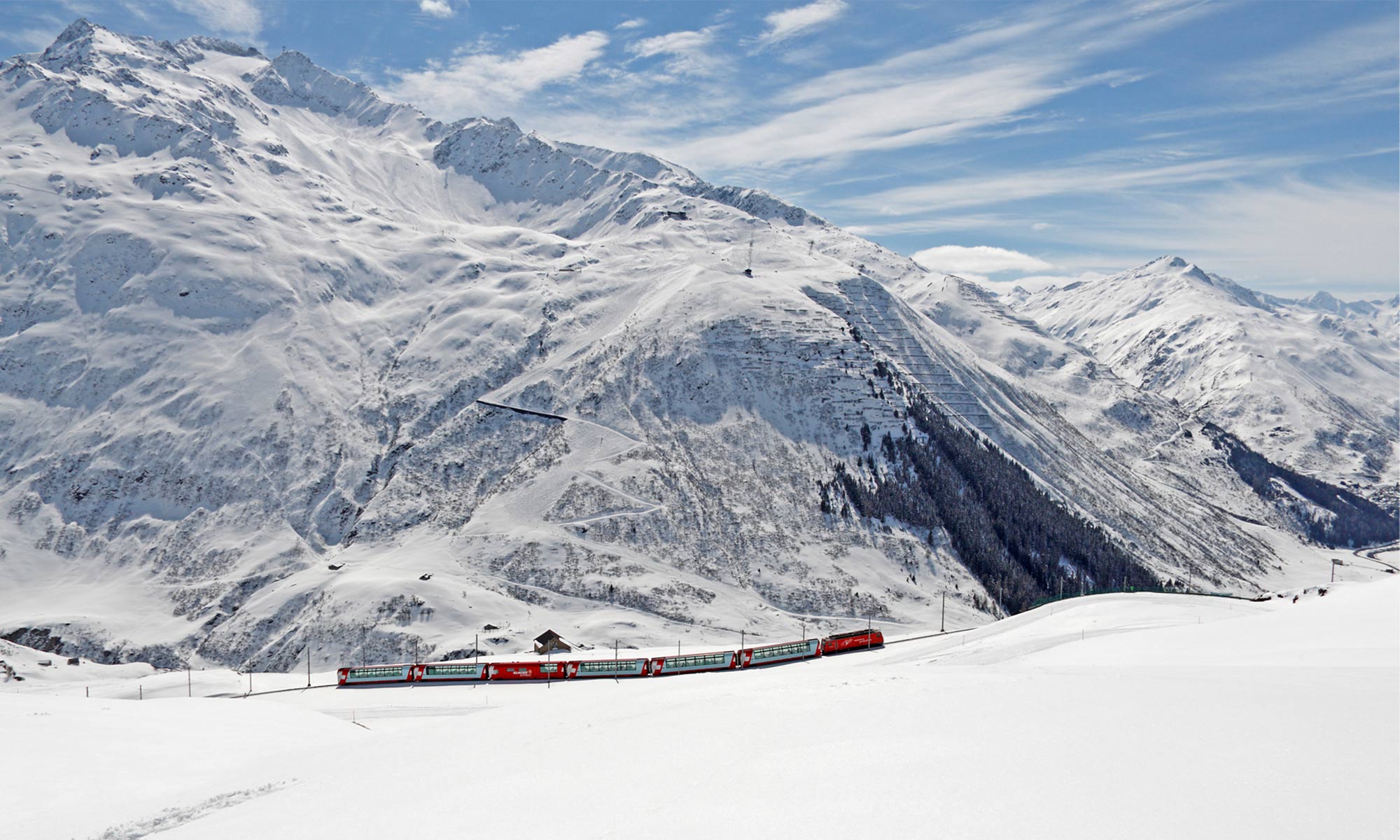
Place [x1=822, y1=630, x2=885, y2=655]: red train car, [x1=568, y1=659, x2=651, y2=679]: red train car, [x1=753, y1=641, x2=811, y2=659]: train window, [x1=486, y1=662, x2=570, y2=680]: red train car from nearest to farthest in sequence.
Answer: [x1=486, y1=662, x2=570, y2=680]: red train car → [x1=568, y1=659, x2=651, y2=679]: red train car → [x1=822, y1=630, x2=885, y2=655]: red train car → [x1=753, y1=641, x2=811, y2=659]: train window

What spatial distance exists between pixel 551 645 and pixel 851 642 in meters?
37.0

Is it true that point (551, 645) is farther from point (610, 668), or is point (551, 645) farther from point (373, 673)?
point (373, 673)

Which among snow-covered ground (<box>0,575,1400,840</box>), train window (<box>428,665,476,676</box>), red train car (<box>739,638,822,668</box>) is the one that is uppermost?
snow-covered ground (<box>0,575,1400,840</box>)

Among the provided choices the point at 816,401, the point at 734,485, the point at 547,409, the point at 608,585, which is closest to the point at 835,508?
the point at 734,485

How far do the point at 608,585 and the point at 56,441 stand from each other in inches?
4561

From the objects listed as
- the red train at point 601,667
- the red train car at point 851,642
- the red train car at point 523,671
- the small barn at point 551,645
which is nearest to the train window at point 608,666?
the red train at point 601,667

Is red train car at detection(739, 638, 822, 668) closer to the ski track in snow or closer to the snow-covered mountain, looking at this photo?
the snow-covered mountain

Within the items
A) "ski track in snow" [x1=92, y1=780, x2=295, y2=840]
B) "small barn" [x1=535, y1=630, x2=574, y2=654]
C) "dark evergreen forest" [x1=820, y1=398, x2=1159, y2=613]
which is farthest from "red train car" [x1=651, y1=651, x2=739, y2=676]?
"dark evergreen forest" [x1=820, y1=398, x2=1159, y2=613]

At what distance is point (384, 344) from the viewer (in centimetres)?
19062

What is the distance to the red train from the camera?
→ 71375 mm

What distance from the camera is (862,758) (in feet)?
55.7

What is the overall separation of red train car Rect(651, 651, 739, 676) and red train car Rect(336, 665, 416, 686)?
73.5 feet

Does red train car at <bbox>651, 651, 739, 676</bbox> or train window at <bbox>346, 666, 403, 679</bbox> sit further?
train window at <bbox>346, 666, 403, 679</bbox>

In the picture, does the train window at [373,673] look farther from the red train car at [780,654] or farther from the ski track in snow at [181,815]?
the ski track in snow at [181,815]
